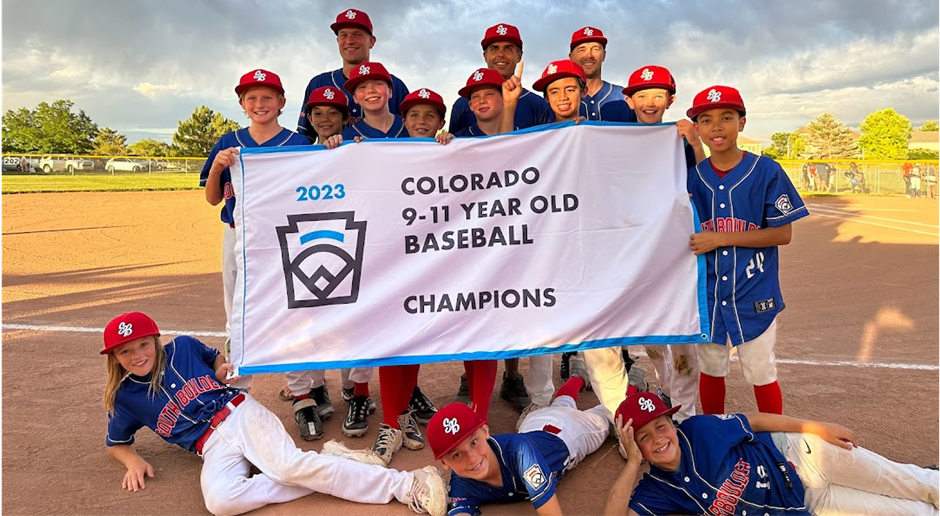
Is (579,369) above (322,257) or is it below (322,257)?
below

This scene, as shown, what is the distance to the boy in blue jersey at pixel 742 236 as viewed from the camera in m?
3.82

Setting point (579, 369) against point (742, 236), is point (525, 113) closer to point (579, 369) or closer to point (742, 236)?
point (742, 236)

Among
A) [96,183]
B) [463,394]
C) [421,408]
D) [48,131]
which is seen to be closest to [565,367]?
[463,394]

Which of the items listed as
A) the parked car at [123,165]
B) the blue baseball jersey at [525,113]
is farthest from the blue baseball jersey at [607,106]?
the parked car at [123,165]

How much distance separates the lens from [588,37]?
5.40 m

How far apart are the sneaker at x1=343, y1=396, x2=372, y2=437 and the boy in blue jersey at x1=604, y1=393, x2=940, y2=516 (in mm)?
2011

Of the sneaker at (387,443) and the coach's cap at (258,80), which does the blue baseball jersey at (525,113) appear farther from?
the sneaker at (387,443)

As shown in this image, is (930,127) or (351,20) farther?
(930,127)

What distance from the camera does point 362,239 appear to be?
13.8 feet

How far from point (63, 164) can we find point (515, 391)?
3770cm

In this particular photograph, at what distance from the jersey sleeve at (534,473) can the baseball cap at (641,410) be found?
0.48 meters

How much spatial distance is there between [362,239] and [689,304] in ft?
6.96

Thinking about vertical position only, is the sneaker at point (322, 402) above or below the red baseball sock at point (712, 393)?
below

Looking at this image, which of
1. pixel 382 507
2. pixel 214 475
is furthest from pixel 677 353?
pixel 214 475
